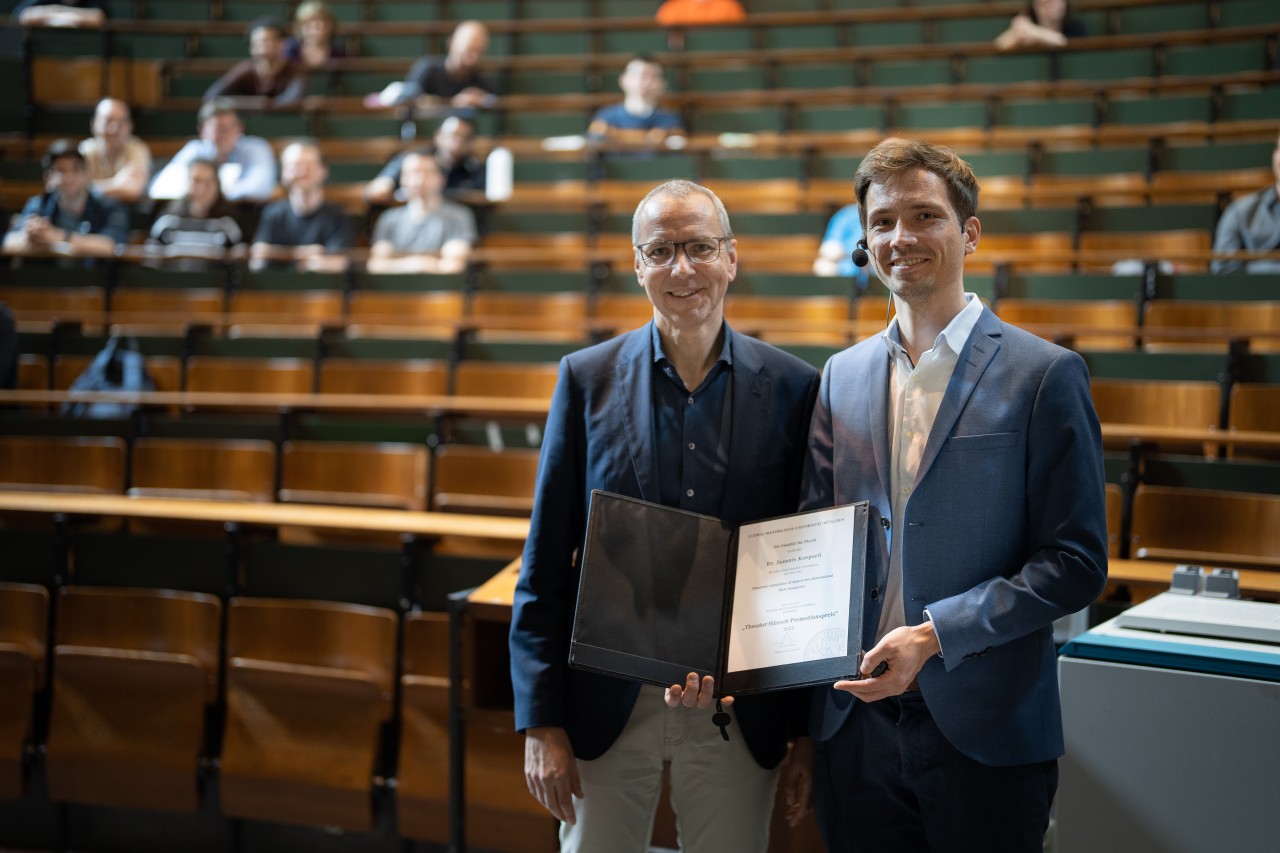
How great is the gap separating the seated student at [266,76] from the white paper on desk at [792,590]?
14.7ft

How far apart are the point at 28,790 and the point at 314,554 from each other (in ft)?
2.24

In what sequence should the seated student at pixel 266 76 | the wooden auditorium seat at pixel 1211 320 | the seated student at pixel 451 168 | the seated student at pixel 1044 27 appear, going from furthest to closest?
the seated student at pixel 266 76 < the seated student at pixel 1044 27 < the seated student at pixel 451 168 < the wooden auditorium seat at pixel 1211 320

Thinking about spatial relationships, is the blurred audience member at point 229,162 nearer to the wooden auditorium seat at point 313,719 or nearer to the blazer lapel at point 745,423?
the wooden auditorium seat at point 313,719

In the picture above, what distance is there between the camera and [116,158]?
13.9 feet

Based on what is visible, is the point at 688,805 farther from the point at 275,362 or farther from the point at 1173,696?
the point at 275,362

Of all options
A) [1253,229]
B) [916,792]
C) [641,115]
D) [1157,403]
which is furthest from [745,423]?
[641,115]

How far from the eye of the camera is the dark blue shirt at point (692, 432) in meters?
1.06

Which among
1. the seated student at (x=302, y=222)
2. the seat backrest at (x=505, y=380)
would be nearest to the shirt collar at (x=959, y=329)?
the seat backrest at (x=505, y=380)

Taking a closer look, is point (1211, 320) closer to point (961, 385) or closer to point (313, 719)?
point (961, 385)

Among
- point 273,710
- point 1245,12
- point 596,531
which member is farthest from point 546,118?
point 596,531

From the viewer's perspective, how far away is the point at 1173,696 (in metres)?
1.04

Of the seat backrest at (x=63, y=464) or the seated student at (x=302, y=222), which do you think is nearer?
the seat backrest at (x=63, y=464)

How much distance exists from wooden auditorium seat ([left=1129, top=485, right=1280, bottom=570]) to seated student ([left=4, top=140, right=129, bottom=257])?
130 inches

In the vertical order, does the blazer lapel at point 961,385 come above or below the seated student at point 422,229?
below
